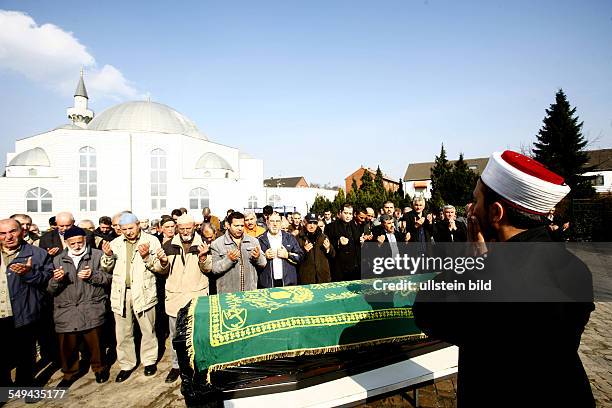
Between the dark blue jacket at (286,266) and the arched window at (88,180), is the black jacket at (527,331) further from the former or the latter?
the arched window at (88,180)

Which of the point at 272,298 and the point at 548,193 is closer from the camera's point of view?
the point at 548,193

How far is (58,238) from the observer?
5.56 m

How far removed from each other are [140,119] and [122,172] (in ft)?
27.8

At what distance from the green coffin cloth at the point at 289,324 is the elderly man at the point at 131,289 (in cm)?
128

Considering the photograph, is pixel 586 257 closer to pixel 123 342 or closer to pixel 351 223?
pixel 351 223

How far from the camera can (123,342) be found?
4.25 metres

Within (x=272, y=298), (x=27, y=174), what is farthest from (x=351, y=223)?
(x=27, y=174)

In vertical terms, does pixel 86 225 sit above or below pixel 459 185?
below

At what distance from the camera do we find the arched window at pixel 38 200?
28.8 metres

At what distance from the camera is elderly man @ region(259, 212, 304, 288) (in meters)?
4.76

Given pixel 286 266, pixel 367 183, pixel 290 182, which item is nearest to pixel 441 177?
pixel 367 183

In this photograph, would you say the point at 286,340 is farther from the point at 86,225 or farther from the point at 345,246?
the point at 86,225

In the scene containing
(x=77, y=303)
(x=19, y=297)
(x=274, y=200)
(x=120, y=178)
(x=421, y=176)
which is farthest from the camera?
(x=421, y=176)

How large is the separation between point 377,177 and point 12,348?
3381 cm
